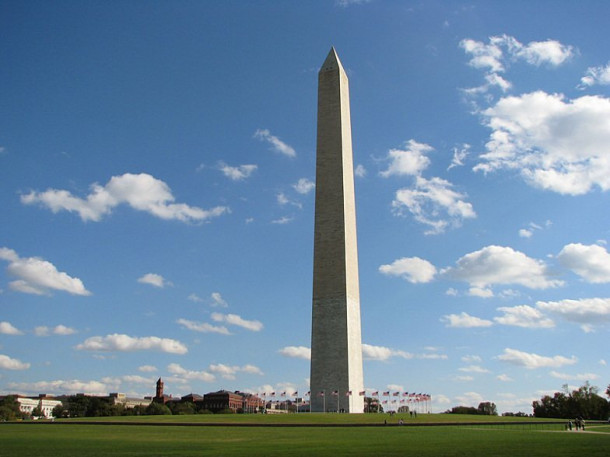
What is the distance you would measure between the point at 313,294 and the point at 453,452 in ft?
124

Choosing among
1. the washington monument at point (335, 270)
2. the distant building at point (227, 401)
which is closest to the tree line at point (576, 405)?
the washington monument at point (335, 270)

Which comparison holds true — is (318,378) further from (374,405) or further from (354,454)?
(354,454)

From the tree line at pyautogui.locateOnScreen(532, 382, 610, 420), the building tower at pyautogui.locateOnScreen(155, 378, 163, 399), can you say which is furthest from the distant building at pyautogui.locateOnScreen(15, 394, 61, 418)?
the tree line at pyautogui.locateOnScreen(532, 382, 610, 420)

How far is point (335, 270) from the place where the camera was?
180 ft

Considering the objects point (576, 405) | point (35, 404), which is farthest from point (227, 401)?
point (576, 405)

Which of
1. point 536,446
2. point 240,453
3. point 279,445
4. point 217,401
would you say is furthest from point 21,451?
point 217,401

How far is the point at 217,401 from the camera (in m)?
149

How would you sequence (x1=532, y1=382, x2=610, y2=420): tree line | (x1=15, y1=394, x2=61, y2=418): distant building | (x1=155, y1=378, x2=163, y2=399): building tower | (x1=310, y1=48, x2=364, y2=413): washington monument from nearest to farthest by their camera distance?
(x1=310, y1=48, x2=364, y2=413): washington monument → (x1=532, y1=382, x2=610, y2=420): tree line → (x1=155, y1=378, x2=163, y2=399): building tower → (x1=15, y1=394, x2=61, y2=418): distant building

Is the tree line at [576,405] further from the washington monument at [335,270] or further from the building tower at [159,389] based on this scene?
the building tower at [159,389]

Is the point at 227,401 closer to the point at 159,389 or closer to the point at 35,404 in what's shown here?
the point at 159,389

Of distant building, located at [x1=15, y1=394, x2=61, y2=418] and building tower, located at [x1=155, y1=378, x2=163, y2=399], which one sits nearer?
building tower, located at [x1=155, y1=378, x2=163, y2=399]

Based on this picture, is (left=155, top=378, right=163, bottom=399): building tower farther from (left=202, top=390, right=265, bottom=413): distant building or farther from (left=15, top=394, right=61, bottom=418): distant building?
(left=15, top=394, right=61, bottom=418): distant building

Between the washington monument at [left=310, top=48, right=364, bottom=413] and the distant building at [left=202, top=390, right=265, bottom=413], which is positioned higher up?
the washington monument at [left=310, top=48, right=364, bottom=413]

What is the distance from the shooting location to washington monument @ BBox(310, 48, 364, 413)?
174 ft
